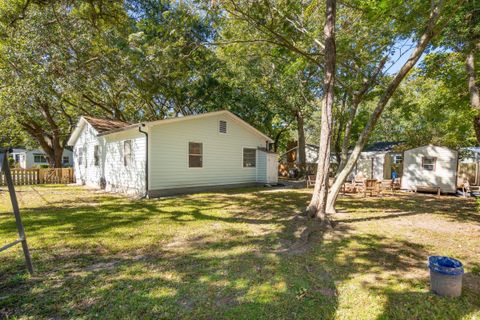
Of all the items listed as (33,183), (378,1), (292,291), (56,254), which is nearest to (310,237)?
(292,291)

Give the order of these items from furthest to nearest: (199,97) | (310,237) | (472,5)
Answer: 1. (199,97)
2. (472,5)
3. (310,237)

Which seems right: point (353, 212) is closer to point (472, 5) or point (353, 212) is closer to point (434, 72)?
point (472, 5)

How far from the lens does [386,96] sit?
6.55m

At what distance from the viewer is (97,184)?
1416 centimetres

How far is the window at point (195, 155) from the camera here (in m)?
12.1

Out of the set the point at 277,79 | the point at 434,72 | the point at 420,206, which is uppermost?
the point at 277,79

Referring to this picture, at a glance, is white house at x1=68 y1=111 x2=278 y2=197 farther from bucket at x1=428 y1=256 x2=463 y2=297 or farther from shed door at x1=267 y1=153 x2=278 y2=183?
bucket at x1=428 y1=256 x2=463 y2=297

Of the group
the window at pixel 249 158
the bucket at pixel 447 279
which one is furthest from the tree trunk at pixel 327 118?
the window at pixel 249 158

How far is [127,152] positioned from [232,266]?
31.2 feet

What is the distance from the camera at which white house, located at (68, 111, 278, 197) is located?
10.9 meters

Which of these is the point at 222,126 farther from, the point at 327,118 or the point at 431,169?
the point at 431,169

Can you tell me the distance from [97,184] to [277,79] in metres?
13.7

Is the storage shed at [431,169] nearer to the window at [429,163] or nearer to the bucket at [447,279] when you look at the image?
the window at [429,163]

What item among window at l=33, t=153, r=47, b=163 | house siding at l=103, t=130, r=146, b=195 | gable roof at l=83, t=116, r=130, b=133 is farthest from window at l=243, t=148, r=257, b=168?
window at l=33, t=153, r=47, b=163
